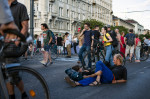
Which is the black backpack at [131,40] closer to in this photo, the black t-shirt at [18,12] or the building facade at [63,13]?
the black t-shirt at [18,12]

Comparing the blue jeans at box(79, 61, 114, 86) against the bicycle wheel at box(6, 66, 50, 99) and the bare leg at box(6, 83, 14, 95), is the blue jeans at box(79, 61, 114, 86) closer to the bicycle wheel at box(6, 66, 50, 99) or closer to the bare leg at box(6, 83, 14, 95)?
the bicycle wheel at box(6, 66, 50, 99)

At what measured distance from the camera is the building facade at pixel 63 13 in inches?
2013

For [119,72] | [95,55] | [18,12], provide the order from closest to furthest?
[18,12], [119,72], [95,55]

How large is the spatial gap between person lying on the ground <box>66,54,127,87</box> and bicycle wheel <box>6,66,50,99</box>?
298cm

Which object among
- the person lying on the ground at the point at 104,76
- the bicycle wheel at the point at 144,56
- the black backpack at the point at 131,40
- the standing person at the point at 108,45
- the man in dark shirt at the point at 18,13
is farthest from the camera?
the bicycle wheel at the point at 144,56

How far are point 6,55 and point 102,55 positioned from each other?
7.19 m

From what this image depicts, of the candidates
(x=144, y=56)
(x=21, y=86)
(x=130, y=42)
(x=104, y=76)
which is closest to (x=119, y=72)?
(x=104, y=76)

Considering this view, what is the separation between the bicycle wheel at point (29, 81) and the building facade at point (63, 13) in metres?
43.8

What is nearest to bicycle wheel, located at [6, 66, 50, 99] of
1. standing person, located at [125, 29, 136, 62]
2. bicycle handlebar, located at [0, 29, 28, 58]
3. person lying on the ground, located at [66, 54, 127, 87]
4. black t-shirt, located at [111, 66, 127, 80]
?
bicycle handlebar, located at [0, 29, 28, 58]

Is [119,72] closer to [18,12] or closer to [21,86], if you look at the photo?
[18,12]

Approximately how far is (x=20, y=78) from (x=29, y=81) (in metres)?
0.17

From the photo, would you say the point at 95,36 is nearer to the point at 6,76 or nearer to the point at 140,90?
the point at 140,90

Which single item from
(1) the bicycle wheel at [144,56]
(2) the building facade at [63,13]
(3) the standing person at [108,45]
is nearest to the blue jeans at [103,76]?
(3) the standing person at [108,45]

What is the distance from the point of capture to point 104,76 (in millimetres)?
5965
